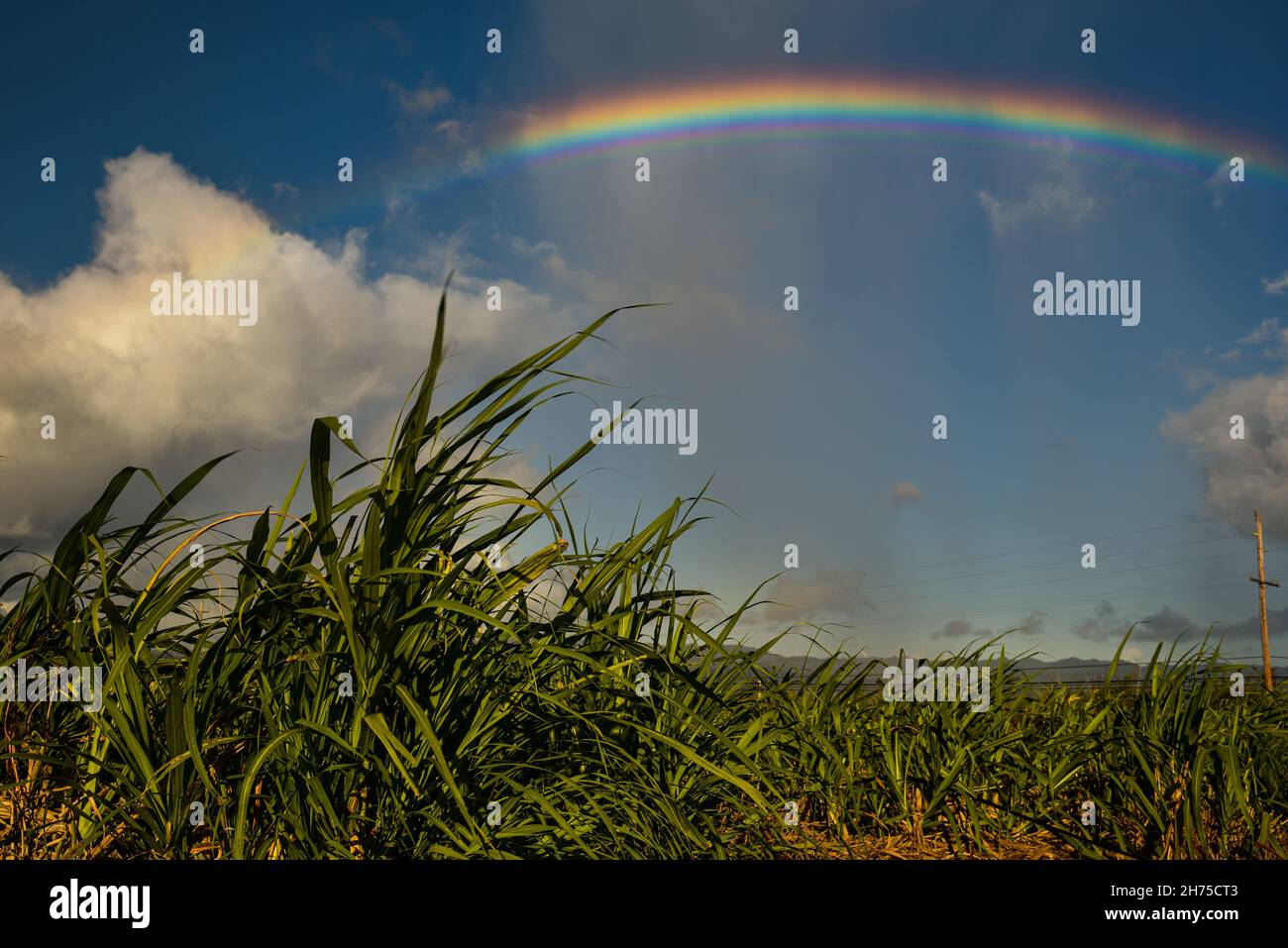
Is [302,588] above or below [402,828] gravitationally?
above

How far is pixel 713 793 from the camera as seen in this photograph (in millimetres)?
2707

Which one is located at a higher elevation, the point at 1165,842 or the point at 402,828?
the point at 402,828

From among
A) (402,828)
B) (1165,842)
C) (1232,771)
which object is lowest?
(1165,842)

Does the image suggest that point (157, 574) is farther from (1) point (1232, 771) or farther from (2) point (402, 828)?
(1) point (1232, 771)

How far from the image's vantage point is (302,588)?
7.09 feet
